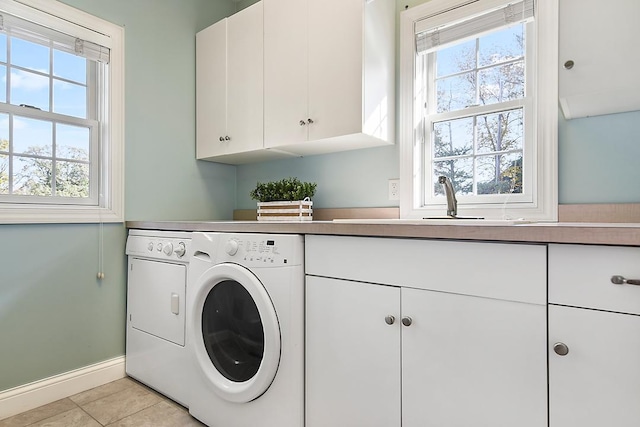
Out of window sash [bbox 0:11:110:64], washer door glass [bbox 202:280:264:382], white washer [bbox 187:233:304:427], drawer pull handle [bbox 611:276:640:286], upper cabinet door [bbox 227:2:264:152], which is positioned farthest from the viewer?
upper cabinet door [bbox 227:2:264:152]

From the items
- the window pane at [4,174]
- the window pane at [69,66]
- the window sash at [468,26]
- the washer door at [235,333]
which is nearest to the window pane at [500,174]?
the window sash at [468,26]

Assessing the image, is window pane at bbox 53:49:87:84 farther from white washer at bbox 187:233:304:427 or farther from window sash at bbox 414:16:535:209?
window sash at bbox 414:16:535:209

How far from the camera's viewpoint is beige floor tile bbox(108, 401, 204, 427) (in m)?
1.69

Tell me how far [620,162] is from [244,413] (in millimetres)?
1807

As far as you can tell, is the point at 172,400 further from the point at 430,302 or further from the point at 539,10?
the point at 539,10

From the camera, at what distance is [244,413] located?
149 cm

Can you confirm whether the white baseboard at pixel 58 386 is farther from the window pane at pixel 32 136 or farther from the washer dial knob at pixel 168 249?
the window pane at pixel 32 136

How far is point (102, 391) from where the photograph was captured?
79.6 inches

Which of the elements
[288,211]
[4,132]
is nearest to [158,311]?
[288,211]

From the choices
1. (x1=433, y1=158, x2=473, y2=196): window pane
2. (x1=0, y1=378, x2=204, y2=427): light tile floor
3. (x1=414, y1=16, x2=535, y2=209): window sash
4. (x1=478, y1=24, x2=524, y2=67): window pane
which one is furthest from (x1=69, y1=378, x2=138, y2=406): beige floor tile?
(x1=478, y1=24, x2=524, y2=67): window pane

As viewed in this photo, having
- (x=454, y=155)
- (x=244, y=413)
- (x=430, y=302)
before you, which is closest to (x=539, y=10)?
(x=454, y=155)

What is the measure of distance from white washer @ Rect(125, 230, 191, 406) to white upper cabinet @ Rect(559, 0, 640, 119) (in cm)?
177

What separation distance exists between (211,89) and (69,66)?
80 cm

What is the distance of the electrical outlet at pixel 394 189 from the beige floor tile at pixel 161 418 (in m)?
1.47
